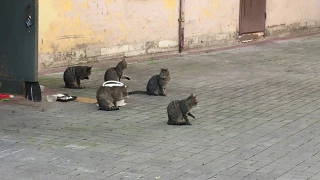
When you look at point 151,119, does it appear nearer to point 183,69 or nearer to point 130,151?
point 130,151

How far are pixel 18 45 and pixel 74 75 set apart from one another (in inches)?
53.5

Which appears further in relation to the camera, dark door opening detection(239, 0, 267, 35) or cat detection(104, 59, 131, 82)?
dark door opening detection(239, 0, 267, 35)

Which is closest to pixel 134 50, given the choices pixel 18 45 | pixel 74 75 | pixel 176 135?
pixel 74 75

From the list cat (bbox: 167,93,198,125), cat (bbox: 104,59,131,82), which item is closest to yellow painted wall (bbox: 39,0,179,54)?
cat (bbox: 104,59,131,82)

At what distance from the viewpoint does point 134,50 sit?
56.8ft

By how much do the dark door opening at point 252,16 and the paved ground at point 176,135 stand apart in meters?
6.77

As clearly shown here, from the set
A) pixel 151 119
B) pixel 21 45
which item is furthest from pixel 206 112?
pixel 21 45

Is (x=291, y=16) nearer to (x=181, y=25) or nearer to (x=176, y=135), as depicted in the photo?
(x=181, y=25)

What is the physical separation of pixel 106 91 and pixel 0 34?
2.47 metres

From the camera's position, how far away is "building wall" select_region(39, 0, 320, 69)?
49.6ft

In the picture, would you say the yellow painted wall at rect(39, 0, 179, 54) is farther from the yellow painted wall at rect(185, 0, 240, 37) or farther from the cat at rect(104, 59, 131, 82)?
the cat at rect(104, 59, 131, 82)

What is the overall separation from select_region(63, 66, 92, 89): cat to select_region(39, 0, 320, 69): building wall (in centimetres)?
225

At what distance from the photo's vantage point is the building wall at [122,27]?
1512 cm

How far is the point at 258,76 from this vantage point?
15109mm
